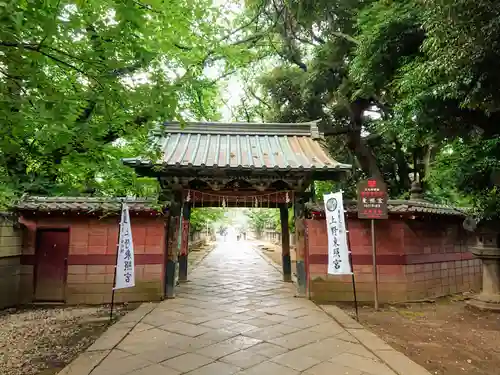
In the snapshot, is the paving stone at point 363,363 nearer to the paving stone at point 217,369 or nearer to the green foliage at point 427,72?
the paving stone at point 217,369

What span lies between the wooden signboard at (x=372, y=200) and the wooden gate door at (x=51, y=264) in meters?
6.70

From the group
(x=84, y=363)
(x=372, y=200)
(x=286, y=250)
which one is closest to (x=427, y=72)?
(x=372, y=200)

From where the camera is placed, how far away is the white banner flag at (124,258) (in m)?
6.28

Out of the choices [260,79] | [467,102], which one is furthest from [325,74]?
[467,102]

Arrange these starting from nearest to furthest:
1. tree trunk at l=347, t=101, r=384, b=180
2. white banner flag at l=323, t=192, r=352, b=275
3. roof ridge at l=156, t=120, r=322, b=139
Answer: white banner flag at l=323, t=192, r=352, b=275 → roof ridge at l=156, t=120, r=322, b=139 → tree trunk at l=347, t=101, r=384, b=180

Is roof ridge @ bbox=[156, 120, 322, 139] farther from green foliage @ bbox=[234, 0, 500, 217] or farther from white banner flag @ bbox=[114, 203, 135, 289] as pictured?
white banner flag @ bbox=[114, 203, 135, 289]

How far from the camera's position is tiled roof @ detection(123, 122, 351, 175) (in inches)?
291

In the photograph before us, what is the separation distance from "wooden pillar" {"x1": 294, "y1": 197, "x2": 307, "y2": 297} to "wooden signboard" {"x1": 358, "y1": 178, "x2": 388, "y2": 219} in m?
1.47

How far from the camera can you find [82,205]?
749 centimetres

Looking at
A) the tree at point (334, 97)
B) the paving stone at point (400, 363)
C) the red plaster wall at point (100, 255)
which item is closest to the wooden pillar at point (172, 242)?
the red plaster wall at point (100, 255)

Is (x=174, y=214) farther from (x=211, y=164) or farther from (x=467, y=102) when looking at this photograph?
(x=467, y=102)

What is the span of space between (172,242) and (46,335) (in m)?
3.14

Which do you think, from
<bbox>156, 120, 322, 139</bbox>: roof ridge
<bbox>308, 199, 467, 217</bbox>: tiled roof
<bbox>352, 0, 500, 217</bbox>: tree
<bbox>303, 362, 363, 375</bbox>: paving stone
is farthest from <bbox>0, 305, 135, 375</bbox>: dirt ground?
<bbox>352, 0, 500, 217</bbox>: tree

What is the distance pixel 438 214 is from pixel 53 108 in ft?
28.0
